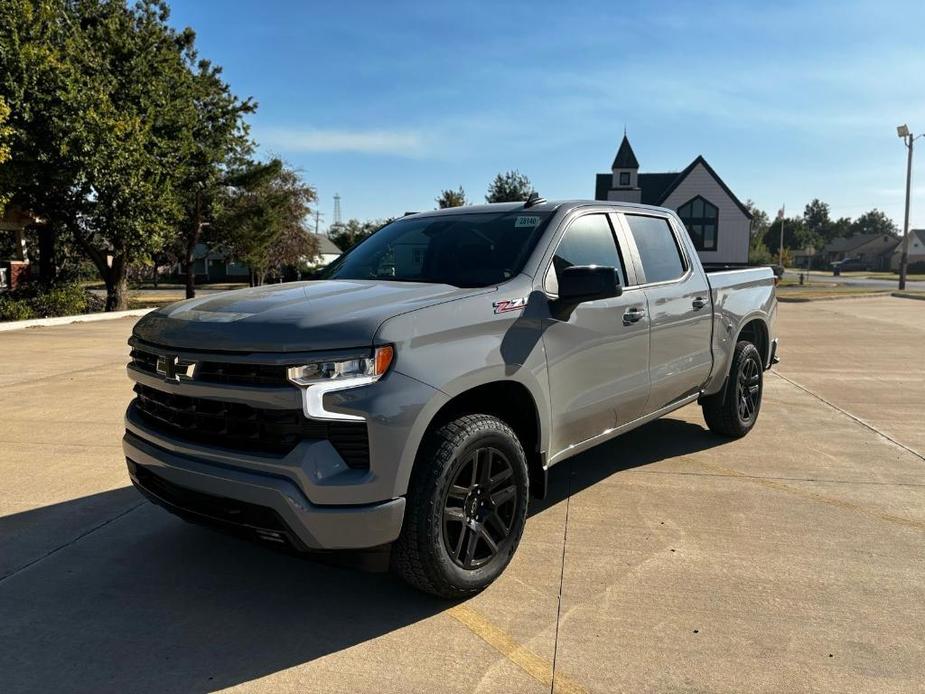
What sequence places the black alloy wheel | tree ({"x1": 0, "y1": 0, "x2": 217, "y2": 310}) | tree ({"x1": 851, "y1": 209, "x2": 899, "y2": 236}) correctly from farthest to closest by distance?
1. tree ({"x1": 851, "y1": 209, "x2": 899, "y2": 236})
2. tree ({"x1": 0, "y1": 0, "x2": 217, "y2": 310})
3. the black alloy wheel

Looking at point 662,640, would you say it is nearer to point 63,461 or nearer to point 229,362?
point 229,362

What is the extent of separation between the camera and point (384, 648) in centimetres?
292

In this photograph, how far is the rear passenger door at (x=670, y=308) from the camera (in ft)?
15.1

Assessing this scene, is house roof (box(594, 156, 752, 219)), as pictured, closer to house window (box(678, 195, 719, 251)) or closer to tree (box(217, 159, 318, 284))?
house window (box(678, 195, 719, 251))

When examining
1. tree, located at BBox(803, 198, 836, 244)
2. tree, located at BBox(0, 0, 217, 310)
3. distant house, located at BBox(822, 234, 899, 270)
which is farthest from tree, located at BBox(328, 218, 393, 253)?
tree, located at BBox(803, 198, 836, 244)

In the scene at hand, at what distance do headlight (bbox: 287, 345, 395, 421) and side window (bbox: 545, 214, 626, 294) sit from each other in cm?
128

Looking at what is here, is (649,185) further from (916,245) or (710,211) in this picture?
(916,245)

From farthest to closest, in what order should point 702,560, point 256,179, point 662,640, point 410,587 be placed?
point 256,179
point 702,560
point 410,587
point 662,640

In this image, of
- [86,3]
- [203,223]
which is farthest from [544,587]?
[203,223]

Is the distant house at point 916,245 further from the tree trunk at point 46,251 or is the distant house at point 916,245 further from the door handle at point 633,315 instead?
the door handle at point 633,315

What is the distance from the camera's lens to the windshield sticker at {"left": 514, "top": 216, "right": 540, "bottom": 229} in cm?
405

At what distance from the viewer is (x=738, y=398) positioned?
598cm

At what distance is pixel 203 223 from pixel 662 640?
2990 centimetres

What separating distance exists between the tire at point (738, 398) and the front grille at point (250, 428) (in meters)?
4.07
